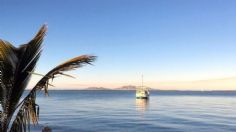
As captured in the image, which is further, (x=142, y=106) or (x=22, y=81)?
(x=142, y=106)

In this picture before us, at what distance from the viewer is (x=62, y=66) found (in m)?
7.38

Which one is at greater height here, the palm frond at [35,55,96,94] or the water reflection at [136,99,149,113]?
the palm frond at [35,55,96,94]

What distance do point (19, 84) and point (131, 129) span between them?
4695 centimetres

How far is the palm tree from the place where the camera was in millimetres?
7284

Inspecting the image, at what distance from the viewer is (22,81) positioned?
24.7 feet

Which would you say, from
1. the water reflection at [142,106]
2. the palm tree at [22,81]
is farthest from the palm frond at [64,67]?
the water reflection at [142,106]

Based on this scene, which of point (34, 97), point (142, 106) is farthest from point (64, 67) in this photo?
point (142, 106)

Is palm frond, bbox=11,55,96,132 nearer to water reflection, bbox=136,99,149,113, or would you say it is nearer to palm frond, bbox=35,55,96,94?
palm frond, bbox=35,55,96,94

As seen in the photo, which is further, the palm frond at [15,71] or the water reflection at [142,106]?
the water reflection at [142,106]

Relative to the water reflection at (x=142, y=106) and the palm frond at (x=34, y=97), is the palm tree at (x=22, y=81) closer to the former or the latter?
the palm frond at (x=34, y=97)

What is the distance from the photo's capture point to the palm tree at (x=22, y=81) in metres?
7.28

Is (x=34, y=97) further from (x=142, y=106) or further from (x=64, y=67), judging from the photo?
(x=142, y=106)

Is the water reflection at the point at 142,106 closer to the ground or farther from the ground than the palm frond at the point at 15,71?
closer to the ground

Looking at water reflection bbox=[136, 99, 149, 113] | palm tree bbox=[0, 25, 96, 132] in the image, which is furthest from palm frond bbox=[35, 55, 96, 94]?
water reflection bbox=[136, 99, 149, 113]
